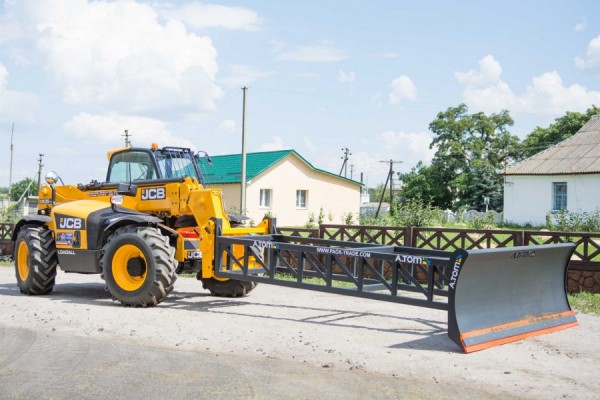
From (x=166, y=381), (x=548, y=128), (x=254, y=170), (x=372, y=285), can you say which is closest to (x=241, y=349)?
(x=166, y=381)

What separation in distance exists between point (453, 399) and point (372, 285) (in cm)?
389

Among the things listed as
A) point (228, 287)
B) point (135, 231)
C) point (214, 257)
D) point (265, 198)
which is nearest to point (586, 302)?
point (228, 287)

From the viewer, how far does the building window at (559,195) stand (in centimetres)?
3584

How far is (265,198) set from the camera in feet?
129

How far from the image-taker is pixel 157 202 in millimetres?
11961

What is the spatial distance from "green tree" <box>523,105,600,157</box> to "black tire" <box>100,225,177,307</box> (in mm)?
49272

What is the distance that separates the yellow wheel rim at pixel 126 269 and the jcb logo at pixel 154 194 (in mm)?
1239

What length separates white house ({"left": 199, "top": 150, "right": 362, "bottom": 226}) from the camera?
3794 cm

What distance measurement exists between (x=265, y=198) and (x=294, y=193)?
214 centimetres

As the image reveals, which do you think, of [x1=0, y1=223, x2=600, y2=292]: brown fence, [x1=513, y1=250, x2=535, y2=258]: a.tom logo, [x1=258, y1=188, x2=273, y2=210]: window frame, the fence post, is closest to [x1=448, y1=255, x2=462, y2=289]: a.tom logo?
[x1=513, y1=250, x2=535, y2=258]: a.tom logo

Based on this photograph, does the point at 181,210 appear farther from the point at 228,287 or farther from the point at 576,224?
the point at 576,224

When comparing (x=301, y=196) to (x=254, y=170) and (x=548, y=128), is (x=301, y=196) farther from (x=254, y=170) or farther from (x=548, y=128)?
(x=548, y=128)

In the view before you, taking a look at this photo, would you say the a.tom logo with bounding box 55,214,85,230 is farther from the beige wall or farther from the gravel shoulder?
the beige wall

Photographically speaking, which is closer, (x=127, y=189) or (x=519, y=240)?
(x=127, y=189)
